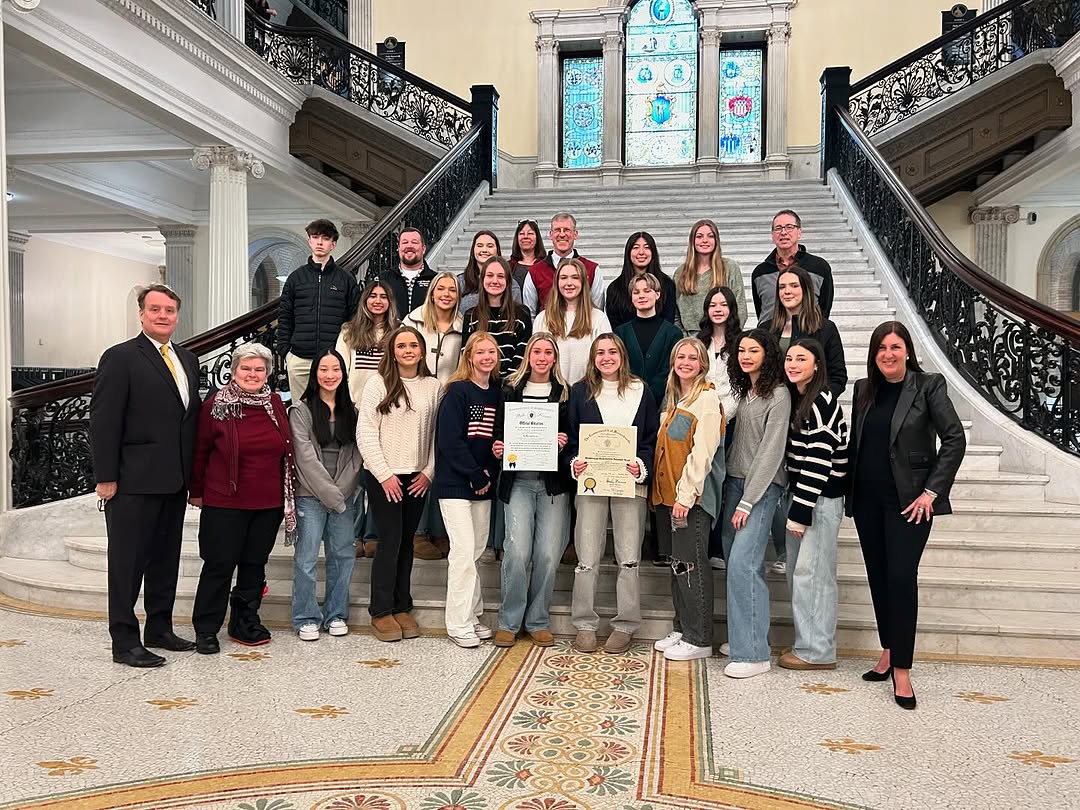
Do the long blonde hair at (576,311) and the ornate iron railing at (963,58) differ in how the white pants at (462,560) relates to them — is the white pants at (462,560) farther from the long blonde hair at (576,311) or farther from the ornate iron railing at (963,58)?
the ornate iron railing at (963,58)

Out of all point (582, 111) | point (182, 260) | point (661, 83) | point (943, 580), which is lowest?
point (943, 580)

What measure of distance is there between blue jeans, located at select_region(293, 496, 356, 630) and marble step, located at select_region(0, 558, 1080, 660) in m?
0.23

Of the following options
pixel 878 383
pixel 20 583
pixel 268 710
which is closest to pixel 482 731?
pixel 268 710

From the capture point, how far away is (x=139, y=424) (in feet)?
13.4

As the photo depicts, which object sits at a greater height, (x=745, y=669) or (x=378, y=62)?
(x=378, y=62)

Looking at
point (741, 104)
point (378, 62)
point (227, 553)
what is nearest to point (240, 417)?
point (227, 553)

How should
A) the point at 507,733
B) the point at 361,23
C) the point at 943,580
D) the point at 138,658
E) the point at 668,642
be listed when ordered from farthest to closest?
the point at 361,23
the point at 943,580
the point at 668,642
the point at 138,658
the point at 507,733

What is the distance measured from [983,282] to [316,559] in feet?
15.6

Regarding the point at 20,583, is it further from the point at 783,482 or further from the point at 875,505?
the point at 875,505

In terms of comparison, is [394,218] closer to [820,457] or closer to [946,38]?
[820,457]

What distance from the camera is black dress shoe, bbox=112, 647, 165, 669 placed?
13.2 feet

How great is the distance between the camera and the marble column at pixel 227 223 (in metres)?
9.89

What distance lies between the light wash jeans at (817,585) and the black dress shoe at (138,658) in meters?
2.90

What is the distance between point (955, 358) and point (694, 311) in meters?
2.52
